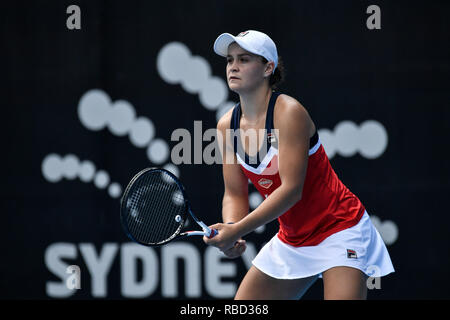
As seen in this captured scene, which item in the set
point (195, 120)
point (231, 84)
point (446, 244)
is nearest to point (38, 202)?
point (195, 120)

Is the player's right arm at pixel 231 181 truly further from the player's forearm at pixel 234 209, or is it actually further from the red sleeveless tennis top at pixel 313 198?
the red sleeveless tennis top at pixel 313 198

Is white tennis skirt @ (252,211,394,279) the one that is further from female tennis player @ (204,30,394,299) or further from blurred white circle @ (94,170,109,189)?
blurred white circle @ (94,170,109,189)

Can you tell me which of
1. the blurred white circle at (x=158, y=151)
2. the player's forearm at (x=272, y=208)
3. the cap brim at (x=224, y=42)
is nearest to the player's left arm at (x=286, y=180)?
the player's forearm at (x=272, y=208)

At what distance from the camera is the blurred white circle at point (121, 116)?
14.0 feet

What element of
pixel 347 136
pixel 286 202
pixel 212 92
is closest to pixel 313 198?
pixel 286 202

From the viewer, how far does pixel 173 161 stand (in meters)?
4.27

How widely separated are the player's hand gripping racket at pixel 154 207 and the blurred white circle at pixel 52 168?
1449 millimetres

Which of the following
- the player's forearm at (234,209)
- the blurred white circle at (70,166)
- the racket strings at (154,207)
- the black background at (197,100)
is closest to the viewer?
the racket strings at (154,207)

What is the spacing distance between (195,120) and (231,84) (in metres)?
1.43

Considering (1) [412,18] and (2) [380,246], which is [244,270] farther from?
(1) [412,18]

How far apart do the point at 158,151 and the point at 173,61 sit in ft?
1.99

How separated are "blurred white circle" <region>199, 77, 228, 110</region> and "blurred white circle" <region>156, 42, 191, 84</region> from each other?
0.17m

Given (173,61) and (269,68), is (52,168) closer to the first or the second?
(173,61)

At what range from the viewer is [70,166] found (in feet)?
14.1
